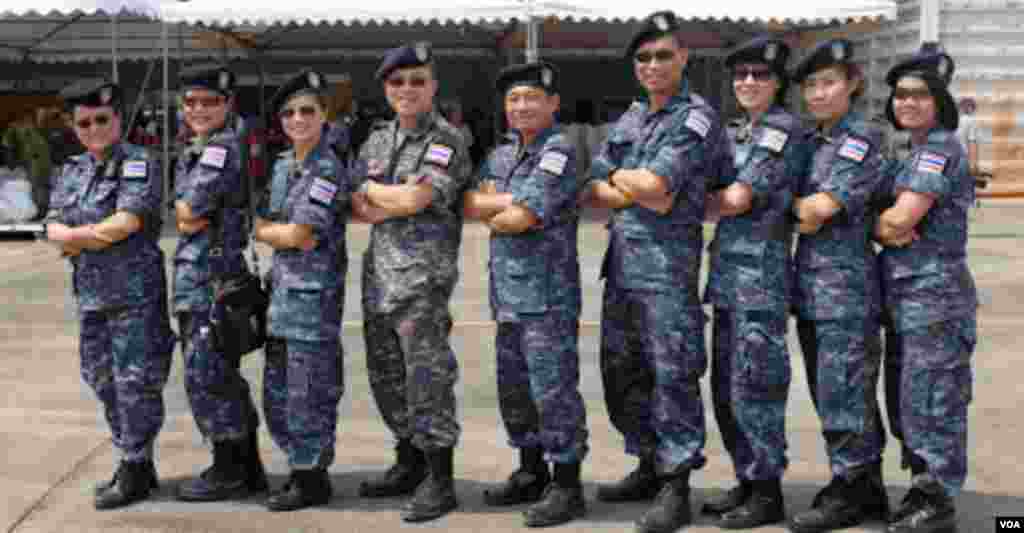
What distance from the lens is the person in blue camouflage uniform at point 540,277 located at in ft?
13.7

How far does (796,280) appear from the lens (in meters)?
4.09

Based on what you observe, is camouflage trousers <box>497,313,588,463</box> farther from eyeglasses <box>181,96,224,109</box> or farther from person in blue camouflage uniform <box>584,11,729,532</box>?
eyeglasses <box>181,96,224,109</box>

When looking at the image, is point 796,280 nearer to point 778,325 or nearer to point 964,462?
point 778,325

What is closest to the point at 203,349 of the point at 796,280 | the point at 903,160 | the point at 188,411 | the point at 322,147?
the point at 322,147

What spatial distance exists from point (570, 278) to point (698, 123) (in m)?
0.69

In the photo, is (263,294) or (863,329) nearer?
(863,329)

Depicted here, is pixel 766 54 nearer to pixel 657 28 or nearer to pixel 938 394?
pixel 657 28

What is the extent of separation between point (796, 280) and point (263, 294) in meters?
1.89

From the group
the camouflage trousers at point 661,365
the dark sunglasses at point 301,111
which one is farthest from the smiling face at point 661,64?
the dark sunglasses at point 301,111

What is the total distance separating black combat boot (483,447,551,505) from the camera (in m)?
4.46

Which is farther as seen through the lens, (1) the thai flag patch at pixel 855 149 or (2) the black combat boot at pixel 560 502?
(2) the black combat boot at pixel 560 502

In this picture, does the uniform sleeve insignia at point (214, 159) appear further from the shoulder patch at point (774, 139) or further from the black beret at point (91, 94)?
the shoulder patch at point (774, 139)

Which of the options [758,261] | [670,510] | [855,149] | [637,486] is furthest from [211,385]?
[855,149]

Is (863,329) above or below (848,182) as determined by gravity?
below
